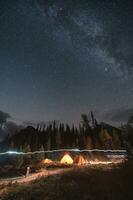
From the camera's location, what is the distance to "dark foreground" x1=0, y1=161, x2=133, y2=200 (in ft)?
49.0

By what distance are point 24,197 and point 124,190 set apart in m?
7.50

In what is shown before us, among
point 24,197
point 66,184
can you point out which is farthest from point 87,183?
point 24,197

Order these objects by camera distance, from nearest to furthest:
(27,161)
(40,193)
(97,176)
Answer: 1. (40,193)
2. (97,176)
3. (27,161)

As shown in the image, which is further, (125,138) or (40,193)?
(125,138)

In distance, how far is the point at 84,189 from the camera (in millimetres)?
16531

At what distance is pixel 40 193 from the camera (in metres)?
16.7

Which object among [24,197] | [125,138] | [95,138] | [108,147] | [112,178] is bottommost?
[24,197]

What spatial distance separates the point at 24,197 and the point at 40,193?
130cm

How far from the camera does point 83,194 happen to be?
15461 millimetres

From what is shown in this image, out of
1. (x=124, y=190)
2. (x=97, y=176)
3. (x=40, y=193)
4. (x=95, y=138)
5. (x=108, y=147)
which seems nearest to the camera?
(x=124, y=190)

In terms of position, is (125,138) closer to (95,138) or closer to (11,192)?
(11,192)

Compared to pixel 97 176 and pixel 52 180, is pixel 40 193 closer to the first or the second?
pixel 52 180

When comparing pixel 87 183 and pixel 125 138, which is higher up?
pixel 125 138

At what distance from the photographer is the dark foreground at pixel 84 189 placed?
14.9 m
